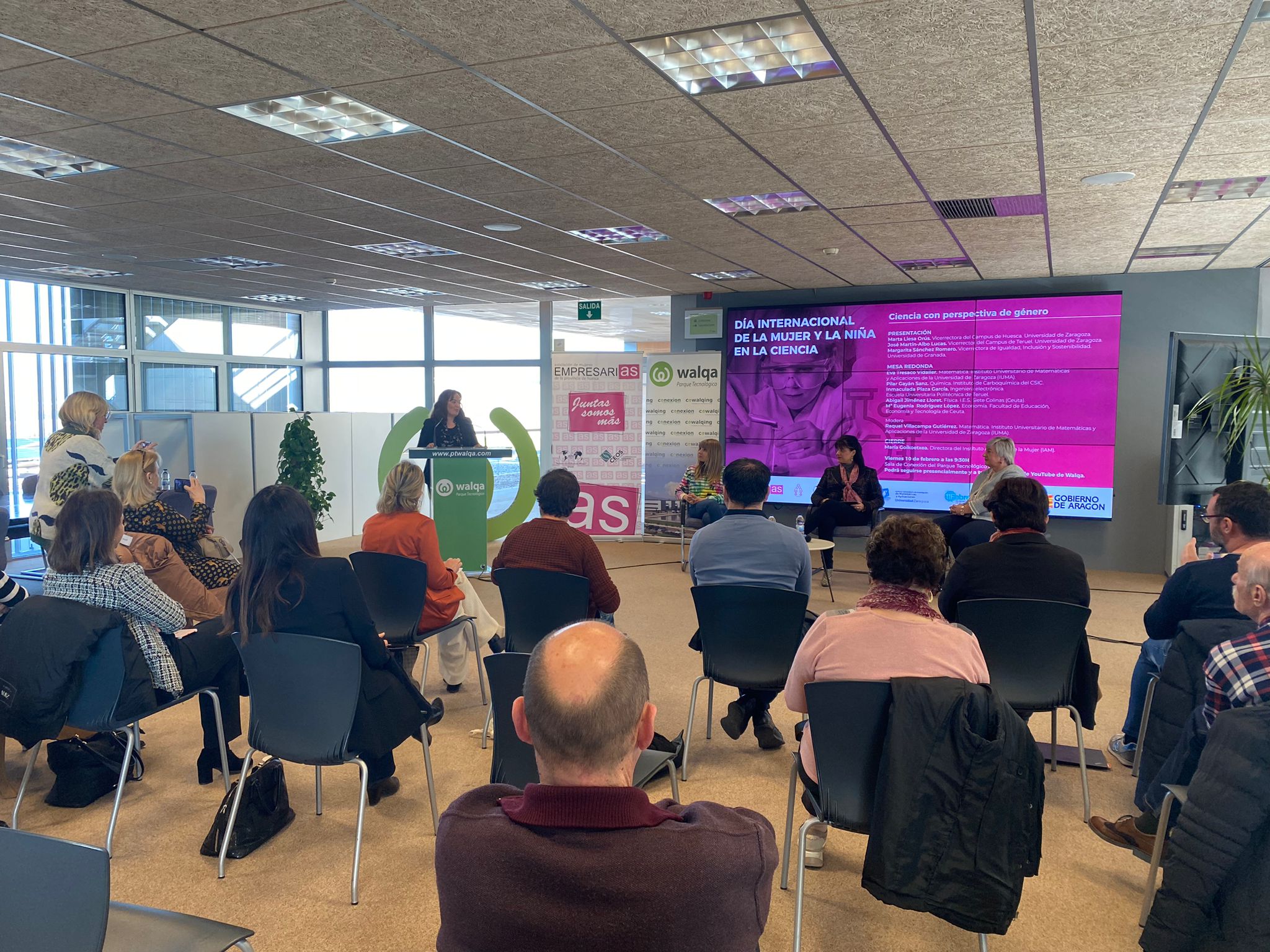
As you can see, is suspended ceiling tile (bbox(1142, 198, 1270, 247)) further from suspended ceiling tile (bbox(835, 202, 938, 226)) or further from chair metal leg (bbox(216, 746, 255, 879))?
chair metal leg (bbox(216, 746, 255, 879))

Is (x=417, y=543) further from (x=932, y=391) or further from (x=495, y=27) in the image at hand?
(x=932, y=391)

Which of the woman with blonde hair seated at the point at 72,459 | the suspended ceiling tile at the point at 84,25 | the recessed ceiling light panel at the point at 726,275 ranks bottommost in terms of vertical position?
the woman with blonde hair seated at the point at 72,459

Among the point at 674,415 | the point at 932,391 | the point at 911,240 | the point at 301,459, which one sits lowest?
the point at 301,459

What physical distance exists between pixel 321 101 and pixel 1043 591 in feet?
11.3

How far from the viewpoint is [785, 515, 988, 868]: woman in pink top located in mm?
2223

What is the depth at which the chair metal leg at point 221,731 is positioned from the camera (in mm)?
3295

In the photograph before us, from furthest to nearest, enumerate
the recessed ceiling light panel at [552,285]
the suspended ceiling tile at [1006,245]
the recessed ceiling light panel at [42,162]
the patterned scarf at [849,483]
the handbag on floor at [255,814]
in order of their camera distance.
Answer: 1. the recessed ceiling light panel at [552,285]
2. the patterned scarf at [849,483]
3. the suspended ceiling tile at [1006,245]
4. the recessed ceiling light panel at [42,162]
5. the handbag on floor at [255,814]

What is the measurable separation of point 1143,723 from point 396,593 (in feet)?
10.3

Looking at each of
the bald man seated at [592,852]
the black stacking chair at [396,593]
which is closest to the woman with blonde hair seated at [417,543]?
the black stacking chair at [396,593]

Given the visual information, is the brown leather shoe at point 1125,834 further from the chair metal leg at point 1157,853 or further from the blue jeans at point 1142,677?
the blue jeans at point 1142,677

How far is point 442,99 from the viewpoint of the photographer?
345 cm

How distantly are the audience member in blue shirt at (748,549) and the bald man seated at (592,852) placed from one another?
7.72 feet

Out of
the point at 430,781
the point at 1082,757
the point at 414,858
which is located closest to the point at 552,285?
the point at 430,781

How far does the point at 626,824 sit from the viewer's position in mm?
1120
